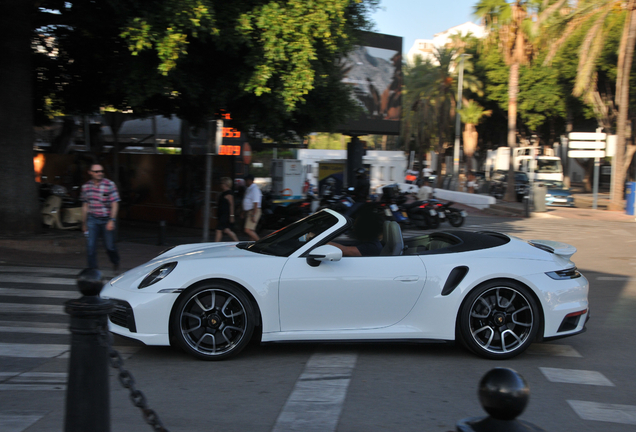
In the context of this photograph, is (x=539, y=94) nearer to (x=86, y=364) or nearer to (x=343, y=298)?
(x=343, y=298)

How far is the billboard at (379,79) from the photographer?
25938 mm

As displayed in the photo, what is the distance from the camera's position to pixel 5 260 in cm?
1052

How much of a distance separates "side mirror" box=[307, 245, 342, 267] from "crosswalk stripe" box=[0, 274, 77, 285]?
16.5 ft

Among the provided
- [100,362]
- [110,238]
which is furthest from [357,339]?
[110,238]

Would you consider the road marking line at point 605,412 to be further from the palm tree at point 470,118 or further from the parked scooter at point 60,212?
the palm tree at point 470,118

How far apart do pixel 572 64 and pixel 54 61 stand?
110 feet

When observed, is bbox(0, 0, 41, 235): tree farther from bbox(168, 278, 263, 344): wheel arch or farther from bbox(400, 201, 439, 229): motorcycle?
bbox(400, 201, 439, 229): motorcycle

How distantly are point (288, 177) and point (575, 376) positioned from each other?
673 inches

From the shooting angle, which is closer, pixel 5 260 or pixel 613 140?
pixel 5 260

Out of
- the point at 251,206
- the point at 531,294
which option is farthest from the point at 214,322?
the point at 251,206

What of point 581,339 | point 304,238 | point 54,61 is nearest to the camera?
point 304,238

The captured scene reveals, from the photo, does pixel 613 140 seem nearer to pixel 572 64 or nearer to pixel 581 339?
pixel 572 64

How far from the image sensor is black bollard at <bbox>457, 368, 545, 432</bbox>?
176 centimetres

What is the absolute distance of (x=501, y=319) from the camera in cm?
540
